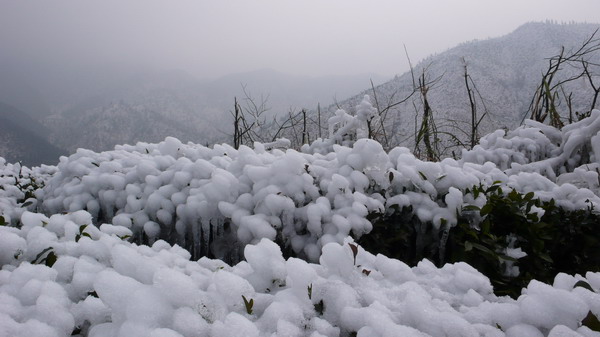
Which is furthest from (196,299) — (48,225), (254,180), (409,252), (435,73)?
(435,73)

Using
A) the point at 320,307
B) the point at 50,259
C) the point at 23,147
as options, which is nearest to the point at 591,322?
the point at 320,307

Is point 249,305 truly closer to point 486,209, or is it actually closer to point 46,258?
point 46,258

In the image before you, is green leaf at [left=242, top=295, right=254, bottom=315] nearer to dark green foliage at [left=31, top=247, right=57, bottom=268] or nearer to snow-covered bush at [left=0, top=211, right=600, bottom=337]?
snow-covered bush at [left=0, top=211, right=600, bottom=337]

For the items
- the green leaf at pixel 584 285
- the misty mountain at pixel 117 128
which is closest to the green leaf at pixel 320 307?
the green leaf at pixel 584 285

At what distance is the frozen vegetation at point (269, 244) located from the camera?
956 millimetres

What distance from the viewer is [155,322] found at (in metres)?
0.89

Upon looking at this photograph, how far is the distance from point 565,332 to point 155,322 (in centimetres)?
102

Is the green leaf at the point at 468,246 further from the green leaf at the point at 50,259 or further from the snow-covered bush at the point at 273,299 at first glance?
the green leaf at the point at 50,259

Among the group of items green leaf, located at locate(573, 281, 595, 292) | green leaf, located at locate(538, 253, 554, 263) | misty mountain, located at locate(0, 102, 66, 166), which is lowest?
misty mountain, located at locate(0, 102, 66, 166)

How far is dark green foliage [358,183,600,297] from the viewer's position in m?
2.07

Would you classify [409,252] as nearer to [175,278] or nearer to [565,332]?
[565,332]

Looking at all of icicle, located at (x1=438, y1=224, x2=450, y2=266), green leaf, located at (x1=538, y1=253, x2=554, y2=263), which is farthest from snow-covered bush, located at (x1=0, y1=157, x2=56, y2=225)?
green leaf, located at (x1=538, y1=253, x2=554, y2=263)

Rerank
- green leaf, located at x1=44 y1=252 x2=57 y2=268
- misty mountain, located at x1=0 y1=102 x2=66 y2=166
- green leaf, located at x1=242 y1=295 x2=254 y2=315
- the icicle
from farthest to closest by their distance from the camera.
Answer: misty mountain, located at x1=0 y1=102 x2=66 y2=166 → the icicle → green leaf, located at x1=44 y1=252 x2=57 y2=268 → green leaf, located at x1=242 y1=295 x2=254 y2=315

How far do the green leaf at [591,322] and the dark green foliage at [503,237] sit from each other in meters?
1.09
